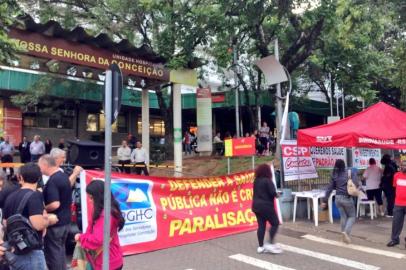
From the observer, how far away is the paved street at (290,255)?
310 inches

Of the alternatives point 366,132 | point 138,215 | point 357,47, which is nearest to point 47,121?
point 357,47

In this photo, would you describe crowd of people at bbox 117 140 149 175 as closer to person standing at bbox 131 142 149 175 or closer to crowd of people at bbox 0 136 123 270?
person standing at bbox 131 142 149 175

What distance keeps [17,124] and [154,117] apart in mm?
10382

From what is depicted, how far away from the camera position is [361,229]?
11117 mm

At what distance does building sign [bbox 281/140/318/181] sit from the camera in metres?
12.5

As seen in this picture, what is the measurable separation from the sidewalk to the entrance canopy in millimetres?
1976

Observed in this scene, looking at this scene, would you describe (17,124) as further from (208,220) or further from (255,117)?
(208,220)

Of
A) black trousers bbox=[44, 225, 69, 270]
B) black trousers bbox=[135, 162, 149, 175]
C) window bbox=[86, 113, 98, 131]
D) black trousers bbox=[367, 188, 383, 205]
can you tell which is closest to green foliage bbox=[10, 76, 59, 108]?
window bbox=[86, 113, 98, 131]

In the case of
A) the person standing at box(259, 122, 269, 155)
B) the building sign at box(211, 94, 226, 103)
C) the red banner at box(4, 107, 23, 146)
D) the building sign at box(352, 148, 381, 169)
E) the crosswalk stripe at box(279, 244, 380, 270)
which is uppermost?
the building sign at box(211, 94, 226, 103)

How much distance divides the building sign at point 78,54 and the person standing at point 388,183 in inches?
339

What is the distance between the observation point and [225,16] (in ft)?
53.6

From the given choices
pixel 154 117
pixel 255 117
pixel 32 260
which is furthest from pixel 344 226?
pixel 154 117

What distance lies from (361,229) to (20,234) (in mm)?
8832

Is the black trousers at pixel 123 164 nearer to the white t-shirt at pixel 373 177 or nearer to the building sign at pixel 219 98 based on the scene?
the white t-shirt at pixel 373 177
